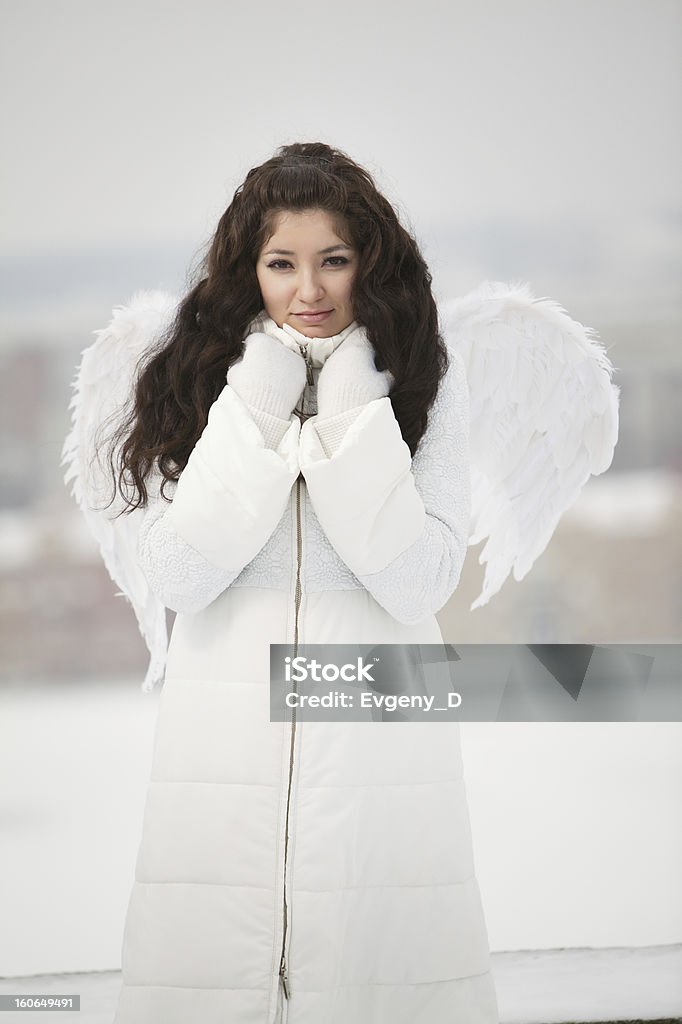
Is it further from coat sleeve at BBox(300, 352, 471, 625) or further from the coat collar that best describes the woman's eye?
coat sleeve at BBox(300, 352, 471, 625)

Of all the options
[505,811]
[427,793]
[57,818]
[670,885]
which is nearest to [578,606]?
[505,811]

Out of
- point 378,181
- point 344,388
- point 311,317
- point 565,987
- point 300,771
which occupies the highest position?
point 378,181

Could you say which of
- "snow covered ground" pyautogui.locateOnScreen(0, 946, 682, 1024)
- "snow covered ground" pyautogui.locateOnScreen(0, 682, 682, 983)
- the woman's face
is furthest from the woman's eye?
"snow covered ground" pyautogui.locateOnScreen(0, 946, 682, 1024)

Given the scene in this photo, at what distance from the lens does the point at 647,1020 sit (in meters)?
1.76

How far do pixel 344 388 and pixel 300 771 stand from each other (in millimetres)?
439

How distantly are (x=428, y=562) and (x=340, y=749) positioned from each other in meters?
0.24

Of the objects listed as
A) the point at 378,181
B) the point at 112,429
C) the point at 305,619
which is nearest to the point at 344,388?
the point at 305,619

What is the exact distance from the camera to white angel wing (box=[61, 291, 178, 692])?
1509 mm

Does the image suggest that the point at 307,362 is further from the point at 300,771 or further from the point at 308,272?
the point at 300,771

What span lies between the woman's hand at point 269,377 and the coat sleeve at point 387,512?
0.14 ft

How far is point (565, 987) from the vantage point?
183cm

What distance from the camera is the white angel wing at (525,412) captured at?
154cm
